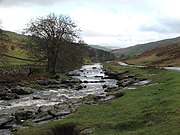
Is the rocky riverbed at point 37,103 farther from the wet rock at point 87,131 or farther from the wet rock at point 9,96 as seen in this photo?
the wet rock at point 87,131

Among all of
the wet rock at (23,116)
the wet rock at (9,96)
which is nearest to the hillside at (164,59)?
the wet rock at (9,96)

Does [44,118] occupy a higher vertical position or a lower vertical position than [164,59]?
lower

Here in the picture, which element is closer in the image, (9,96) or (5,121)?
(5,121)

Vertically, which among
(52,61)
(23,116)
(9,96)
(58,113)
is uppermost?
(52,61)

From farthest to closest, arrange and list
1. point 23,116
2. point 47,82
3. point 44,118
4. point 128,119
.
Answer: point 47,82 → point 23,116 → point 44,118 → point 128,119

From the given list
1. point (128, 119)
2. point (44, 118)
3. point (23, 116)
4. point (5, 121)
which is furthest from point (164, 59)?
point (128, 119)

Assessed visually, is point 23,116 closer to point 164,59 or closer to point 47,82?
point 47,82

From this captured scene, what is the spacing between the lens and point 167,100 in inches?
1021

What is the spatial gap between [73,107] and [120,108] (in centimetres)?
607

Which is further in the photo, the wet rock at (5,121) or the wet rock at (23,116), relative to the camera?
the wet rock at (23,116)

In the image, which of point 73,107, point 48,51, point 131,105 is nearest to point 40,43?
point 48,51

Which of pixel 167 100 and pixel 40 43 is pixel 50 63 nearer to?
pixel 40 43

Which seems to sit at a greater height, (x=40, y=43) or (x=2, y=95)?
(x=40, y=43)

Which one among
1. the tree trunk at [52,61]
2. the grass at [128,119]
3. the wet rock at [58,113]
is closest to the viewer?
the grass at [128,119]
